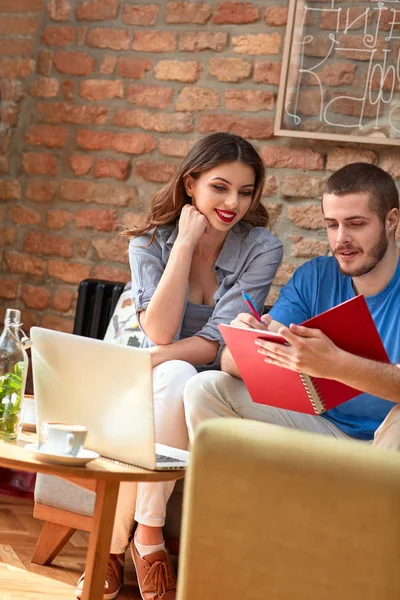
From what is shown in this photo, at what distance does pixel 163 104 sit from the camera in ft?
11.5

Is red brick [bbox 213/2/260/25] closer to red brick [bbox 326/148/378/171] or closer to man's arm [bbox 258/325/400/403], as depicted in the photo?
red brick [bbox 326/148/378/171]

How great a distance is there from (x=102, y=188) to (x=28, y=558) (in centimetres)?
166

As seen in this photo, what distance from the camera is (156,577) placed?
2186 millimetres

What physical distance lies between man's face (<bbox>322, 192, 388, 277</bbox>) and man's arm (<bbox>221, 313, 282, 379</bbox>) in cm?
25

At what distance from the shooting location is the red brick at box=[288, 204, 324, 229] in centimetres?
328

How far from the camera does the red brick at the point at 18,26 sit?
363 centimetres

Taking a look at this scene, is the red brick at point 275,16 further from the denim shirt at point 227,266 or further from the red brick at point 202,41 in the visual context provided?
the denim shirt at point 227,266

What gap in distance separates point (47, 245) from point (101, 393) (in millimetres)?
2135

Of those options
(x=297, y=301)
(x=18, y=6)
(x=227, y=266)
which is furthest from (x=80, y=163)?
(x=297, y=301)

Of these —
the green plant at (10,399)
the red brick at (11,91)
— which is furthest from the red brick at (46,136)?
the green plant at (10,399)

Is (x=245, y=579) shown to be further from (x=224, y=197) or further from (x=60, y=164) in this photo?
(x=60, y=164)

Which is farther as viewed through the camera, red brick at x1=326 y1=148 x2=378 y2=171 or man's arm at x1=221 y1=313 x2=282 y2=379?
red brick at x1=326 y1=148 x2=378 y2=171

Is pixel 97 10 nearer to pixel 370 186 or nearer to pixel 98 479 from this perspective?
pixel 370 186

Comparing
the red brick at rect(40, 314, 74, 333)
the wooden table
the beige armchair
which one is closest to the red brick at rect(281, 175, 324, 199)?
the red brick at rect(40, 314, 74, 333)
